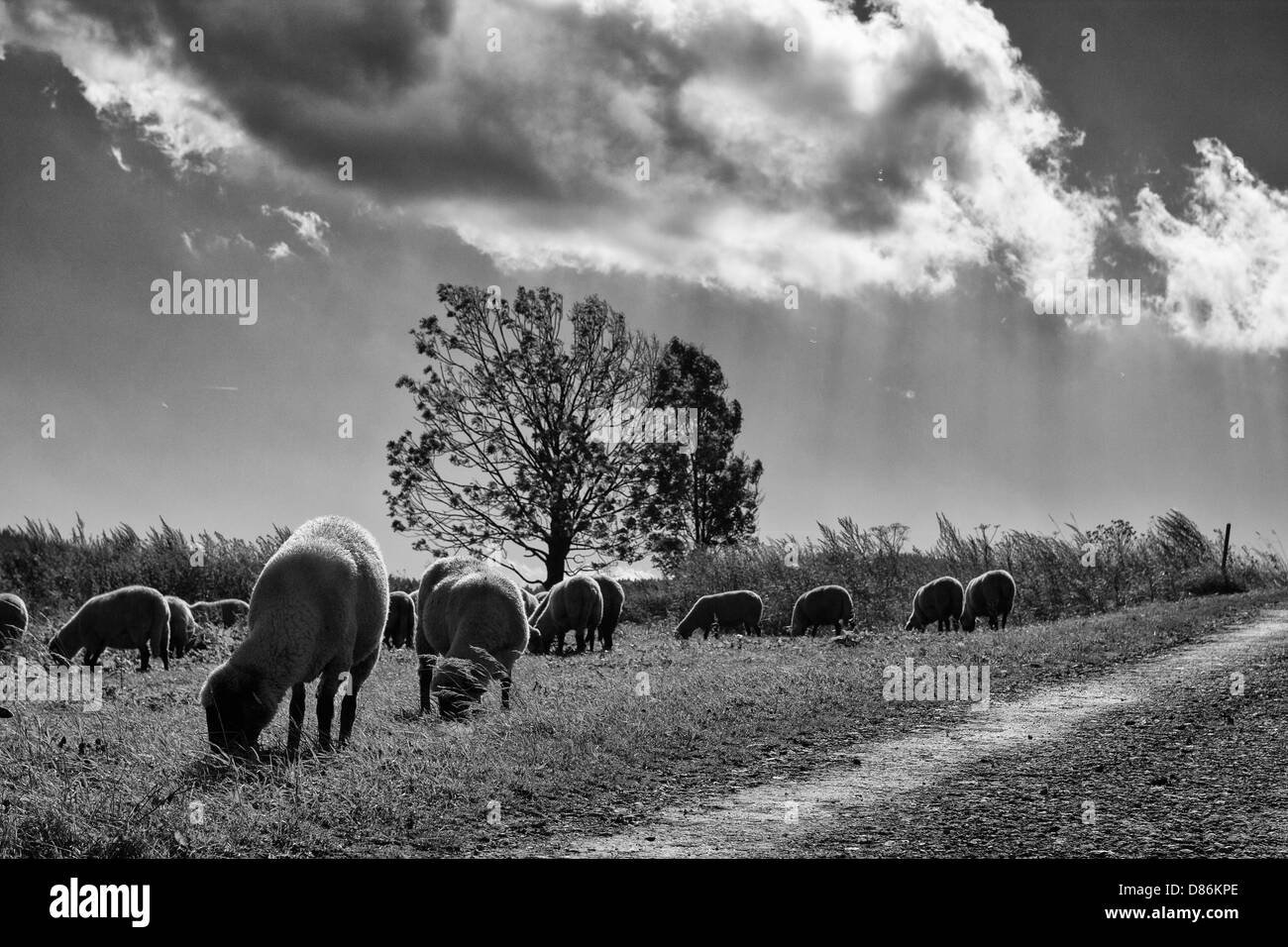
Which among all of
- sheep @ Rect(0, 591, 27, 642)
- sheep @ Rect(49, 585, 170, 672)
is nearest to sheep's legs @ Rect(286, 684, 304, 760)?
sheep @ Rect(49, 585, 170, 672)

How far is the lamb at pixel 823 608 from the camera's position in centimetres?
2691

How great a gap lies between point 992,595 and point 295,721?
→ 70.9 ft

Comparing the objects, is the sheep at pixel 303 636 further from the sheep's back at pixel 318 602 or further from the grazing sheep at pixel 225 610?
the grazing sheep at pixel 225 610

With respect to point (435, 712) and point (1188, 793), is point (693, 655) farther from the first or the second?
point (1188, 793)

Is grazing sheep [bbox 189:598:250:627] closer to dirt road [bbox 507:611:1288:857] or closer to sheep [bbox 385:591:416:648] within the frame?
sheep [bbox 385:591:416:648]

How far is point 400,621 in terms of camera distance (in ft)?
79.9

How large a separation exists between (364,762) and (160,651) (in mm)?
14198

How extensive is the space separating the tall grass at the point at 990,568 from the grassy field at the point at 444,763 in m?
16.9

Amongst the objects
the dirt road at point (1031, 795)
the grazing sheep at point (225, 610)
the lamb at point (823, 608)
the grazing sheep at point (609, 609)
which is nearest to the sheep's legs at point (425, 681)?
the dirt road at point (1031, 795)

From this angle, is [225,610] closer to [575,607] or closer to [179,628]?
[179,628]

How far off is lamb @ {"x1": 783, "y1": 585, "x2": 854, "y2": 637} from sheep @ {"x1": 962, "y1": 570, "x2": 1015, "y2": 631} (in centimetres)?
336

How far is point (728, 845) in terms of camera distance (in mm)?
5605

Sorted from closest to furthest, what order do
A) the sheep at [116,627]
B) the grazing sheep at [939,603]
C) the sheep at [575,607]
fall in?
the sheep at [116,627]
the sheep at [575,607]
the grazing sheep at [939,603]
